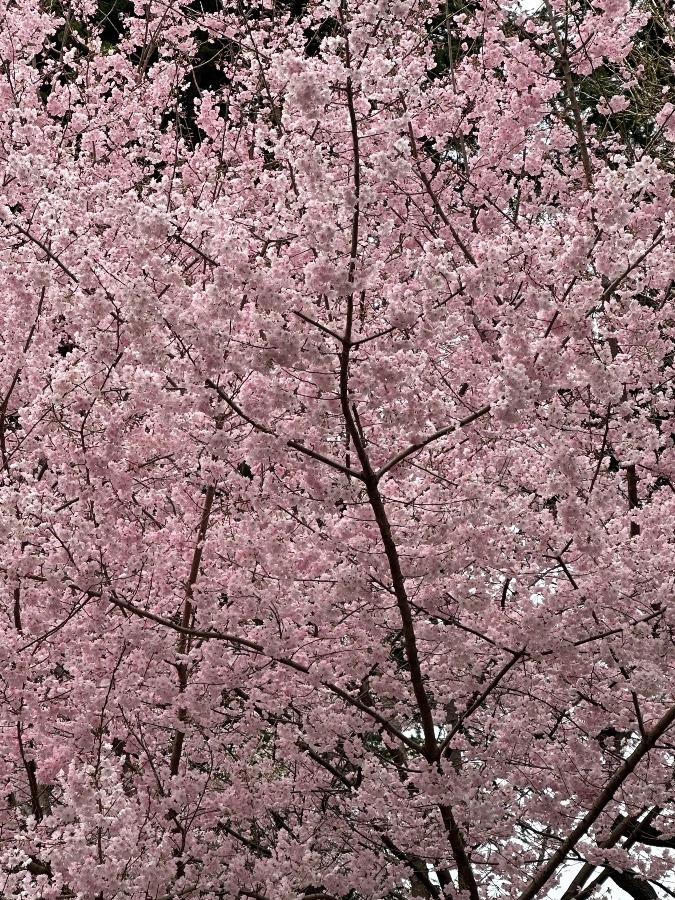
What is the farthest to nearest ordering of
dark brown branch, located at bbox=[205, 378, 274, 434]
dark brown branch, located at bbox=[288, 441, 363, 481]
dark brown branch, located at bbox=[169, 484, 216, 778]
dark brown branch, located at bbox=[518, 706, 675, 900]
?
dark brown branch, located at bbox=[169, 484, 216, 778] → dark brown branch, located at bbox=[518, 706, 675, 900] → dark brown branch, located at bbox=[288, 441, 363, 481] → dark brown branch, located at bbox=[205, 378, 274, 434]

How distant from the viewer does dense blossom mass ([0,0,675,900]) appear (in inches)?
191

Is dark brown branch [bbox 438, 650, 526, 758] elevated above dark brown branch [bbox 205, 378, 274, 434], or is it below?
below

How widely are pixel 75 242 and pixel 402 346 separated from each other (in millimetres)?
1848

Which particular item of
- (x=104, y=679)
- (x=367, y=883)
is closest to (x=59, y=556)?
(x=104, y=679)

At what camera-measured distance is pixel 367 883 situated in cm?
633

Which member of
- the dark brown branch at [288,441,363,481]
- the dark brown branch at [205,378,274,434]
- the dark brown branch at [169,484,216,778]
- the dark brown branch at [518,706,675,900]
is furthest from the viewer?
the dark brown branch at [169,484,216,778]

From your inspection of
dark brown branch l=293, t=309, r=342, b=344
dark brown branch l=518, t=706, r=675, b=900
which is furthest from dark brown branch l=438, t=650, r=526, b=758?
dark brown branch l=293, t=309, r=342, b=344

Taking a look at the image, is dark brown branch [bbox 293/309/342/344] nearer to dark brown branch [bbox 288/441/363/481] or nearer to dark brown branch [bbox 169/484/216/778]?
dark brown branch [bbox 288/441/363/481]

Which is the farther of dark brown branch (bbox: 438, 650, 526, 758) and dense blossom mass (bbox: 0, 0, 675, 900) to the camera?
dark brown branch (bbox: 438, 650, 526, 758)

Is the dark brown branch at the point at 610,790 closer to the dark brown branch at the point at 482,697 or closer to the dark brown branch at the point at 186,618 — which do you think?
the dark brown branch at the point at 482,697

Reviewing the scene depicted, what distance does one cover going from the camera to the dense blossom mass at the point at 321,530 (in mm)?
4840

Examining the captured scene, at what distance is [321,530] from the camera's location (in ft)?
18.8

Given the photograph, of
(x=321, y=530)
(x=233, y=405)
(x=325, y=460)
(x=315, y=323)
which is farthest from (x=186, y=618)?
(x=315, y=323)

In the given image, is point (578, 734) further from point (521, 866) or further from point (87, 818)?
point (87, 818)
